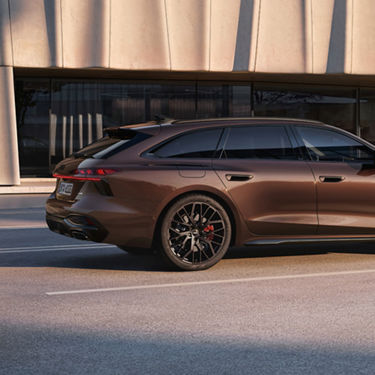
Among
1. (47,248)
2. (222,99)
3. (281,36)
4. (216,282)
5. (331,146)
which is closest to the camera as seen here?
(216,282)

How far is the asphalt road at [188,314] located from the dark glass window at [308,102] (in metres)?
18.6

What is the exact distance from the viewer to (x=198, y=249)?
791cm

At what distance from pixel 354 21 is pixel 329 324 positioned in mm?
20348

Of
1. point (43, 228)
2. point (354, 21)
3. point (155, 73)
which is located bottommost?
point (43, 228)

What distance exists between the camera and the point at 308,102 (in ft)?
92.6

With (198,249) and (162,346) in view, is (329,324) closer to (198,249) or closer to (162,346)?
(162,346)

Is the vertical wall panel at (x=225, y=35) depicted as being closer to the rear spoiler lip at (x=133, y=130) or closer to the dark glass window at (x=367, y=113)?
the dark glass window at (x=367, y=113)

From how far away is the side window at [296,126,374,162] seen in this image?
27.9 feet

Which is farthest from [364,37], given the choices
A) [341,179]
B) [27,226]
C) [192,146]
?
[192,146]

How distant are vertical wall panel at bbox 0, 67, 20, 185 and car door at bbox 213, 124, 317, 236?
50.4ft

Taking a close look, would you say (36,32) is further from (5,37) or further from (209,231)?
(209,231)

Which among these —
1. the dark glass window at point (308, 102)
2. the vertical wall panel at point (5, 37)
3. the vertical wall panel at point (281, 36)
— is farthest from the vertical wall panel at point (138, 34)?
the dark glass window at point (308, 102)

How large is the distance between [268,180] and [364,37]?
1795 cm

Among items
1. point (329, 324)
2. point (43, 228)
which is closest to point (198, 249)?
point (329, 324)
